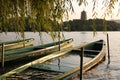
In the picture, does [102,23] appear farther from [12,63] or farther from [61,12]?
[12,63]

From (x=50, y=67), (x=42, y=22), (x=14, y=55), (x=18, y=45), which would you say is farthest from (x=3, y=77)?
(x=18, y=45)

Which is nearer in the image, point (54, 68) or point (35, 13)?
point (35, 13)

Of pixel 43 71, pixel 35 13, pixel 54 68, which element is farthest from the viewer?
pixel 43 71

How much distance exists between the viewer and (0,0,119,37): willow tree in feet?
8.91

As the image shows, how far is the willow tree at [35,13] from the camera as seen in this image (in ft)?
8.91

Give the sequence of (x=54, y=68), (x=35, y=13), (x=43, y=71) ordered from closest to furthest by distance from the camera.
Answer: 1. (x=35, y=13)
2. (x=54, y=68)
3. (x=43, y=71)

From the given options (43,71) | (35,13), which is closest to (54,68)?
(43,71)

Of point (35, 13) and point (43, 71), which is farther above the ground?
point (35, 13)

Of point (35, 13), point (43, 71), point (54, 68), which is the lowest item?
point (43, 71)

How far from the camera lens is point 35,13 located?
2830 mm

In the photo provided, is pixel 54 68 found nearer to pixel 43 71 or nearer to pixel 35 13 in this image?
pixel 43 71

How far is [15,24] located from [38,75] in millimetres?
10982

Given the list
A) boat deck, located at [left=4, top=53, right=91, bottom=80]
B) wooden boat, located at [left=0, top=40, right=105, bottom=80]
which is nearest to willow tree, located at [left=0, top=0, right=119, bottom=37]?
wooden boat, located at [left=0, top=40, right=105, bottom=80]

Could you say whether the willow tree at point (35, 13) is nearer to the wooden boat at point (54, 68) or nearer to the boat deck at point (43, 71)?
the wooden boat at point (54, 68)
